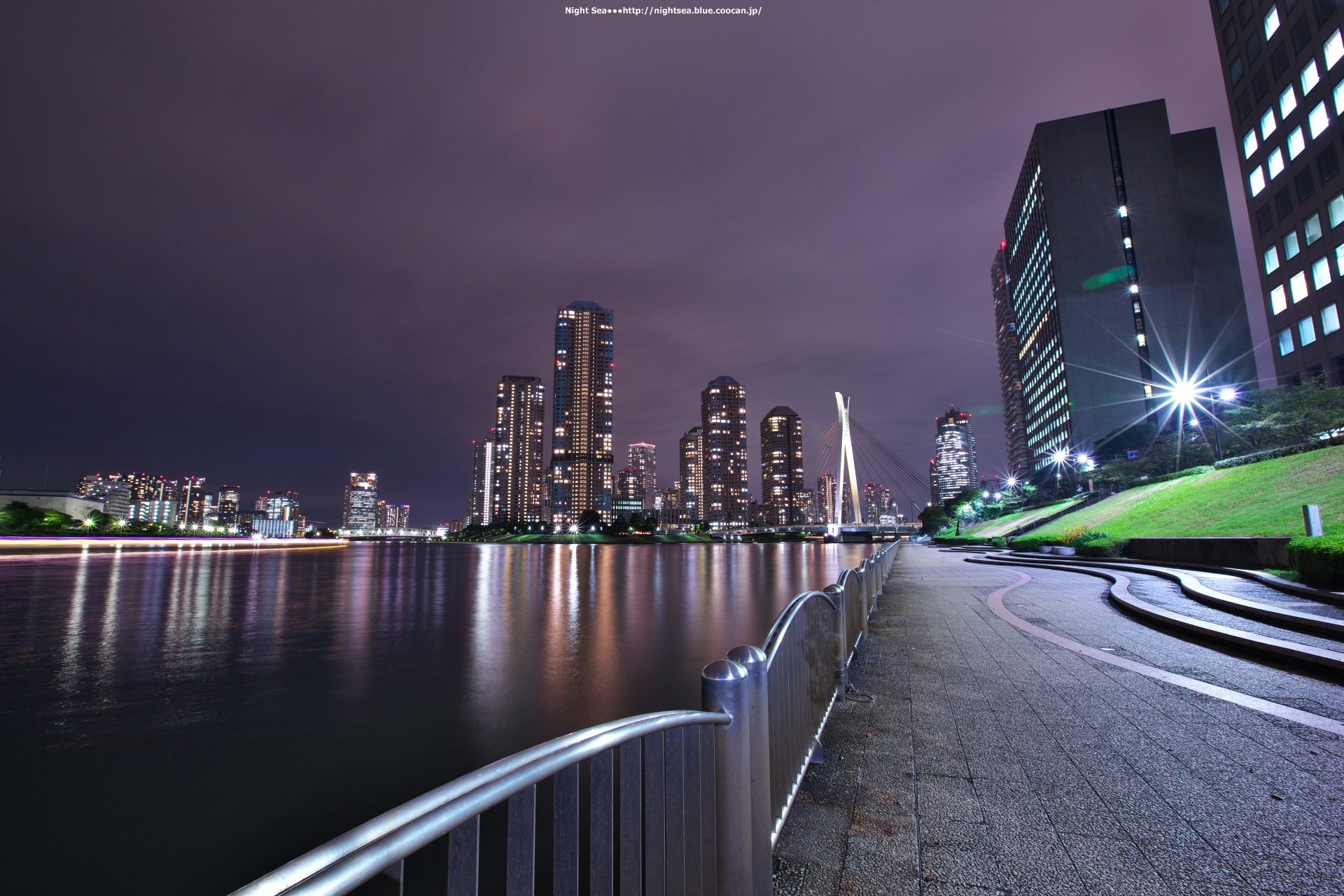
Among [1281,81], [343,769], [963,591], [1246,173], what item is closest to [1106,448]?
[1246,173]

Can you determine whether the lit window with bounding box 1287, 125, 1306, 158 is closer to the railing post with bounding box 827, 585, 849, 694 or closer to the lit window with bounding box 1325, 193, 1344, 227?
the lit window with bounding box 1325, 193, 1344, 227

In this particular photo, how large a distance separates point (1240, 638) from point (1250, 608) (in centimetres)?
271

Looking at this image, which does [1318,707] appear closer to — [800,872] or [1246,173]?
[800,872]

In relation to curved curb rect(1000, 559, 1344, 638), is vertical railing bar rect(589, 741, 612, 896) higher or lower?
higher

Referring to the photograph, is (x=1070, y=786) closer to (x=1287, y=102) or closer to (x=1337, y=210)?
(x=1337, y=210)

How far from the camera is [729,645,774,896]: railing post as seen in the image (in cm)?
299

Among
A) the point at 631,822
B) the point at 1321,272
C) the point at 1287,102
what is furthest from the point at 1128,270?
the point at 631,822

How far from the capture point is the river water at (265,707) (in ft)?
20.7

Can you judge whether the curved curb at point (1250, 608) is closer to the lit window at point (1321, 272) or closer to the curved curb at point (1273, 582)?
the curved curb at point (1273, 582)

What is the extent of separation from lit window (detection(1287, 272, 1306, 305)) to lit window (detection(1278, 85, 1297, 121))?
42.0 ft

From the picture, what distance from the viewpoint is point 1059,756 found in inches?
203

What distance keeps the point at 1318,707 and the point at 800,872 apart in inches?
257

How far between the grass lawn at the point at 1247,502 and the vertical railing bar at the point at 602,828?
20707 mm

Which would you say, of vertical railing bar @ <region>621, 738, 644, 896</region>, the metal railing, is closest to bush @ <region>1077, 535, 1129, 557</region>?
the metal railing
